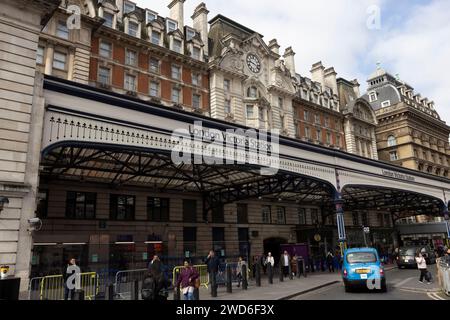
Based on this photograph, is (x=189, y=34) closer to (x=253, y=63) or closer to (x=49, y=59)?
(x=253, y=63)

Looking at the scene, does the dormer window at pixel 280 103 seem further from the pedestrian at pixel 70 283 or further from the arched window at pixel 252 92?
the pedestrian at pixel 70 283

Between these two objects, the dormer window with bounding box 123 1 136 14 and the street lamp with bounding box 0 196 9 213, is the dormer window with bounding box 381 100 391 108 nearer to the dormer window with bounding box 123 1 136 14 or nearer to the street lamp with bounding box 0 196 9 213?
the dormer window with bounding box 123 1 136 14

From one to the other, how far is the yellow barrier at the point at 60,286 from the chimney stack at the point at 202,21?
28.7 m

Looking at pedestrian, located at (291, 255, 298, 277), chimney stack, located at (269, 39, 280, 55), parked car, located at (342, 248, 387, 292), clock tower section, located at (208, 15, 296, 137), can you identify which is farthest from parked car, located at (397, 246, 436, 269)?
chimney stack, located at (269, 39, 280, 55)

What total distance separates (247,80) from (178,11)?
10.2 m

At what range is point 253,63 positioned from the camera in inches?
1588

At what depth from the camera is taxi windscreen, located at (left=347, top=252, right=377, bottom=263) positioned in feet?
56.1

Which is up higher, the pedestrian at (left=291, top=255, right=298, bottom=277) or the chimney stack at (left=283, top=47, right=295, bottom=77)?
the chimney stack at (left=283, top=47, right=295, bottom=77)

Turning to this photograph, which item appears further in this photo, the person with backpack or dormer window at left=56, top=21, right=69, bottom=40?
dormer window at left=56, top=21, right=69, bottom=40

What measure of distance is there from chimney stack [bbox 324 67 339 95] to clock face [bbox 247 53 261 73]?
794 inches

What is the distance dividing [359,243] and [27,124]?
128ft

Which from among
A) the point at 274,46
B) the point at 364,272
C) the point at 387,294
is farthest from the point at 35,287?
the point at 274,46

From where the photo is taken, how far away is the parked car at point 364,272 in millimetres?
16500
